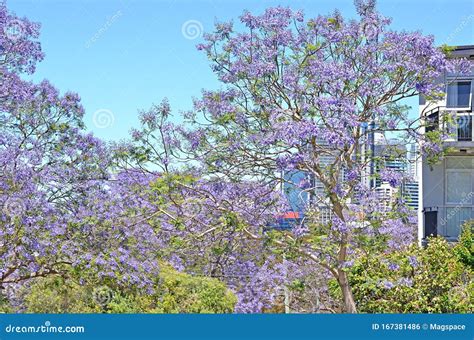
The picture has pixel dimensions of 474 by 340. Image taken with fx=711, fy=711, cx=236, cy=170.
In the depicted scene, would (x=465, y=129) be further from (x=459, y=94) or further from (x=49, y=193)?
(x=49, y=193)

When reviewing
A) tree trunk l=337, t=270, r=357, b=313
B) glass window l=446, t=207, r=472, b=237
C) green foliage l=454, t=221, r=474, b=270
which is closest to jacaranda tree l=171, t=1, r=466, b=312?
tree trunk l=337, t=270, r=357, b=313

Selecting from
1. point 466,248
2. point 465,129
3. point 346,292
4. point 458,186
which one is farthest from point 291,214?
point 458,186

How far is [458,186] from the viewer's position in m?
14.5

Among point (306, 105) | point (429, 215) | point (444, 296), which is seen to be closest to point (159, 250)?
point (306, 105)

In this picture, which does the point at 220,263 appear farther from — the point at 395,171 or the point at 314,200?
the point at 395,171

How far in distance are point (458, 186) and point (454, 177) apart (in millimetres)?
201

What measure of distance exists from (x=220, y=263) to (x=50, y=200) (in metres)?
2.71

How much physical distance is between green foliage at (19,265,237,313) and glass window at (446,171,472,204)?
678cm

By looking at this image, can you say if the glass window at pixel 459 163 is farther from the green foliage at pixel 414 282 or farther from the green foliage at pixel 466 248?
the green foliage at pixel 414 282

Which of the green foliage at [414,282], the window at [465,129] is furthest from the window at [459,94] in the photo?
the green foliage at [414,282]

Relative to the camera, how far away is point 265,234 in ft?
32.8

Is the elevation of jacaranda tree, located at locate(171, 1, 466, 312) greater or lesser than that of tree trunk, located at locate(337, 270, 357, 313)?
greater

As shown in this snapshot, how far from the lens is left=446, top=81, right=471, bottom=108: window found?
14266mm

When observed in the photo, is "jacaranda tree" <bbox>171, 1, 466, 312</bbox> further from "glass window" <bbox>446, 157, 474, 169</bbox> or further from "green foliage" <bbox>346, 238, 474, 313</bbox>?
"glass window" <bbox>446, 157, 474, 169</bbox>
